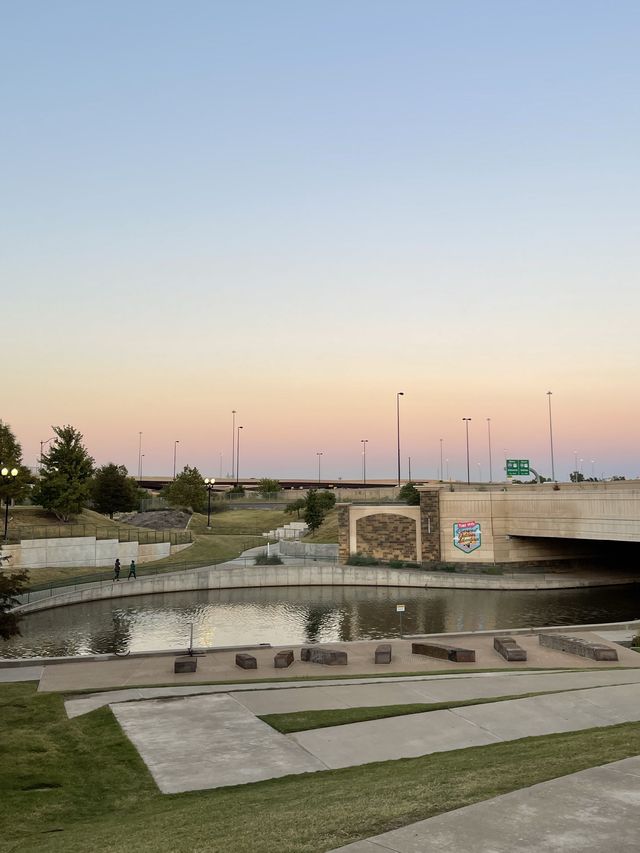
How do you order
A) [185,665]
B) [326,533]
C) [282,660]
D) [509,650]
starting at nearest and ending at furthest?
[185,665]
[282,660]
[509,650]
[326,533]

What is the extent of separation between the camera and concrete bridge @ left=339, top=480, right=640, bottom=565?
59844 mm

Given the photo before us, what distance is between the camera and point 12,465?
6088cm

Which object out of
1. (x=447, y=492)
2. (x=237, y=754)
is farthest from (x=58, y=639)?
(x=447, y=492)

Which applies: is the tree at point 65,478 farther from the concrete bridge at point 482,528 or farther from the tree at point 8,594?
the tree at point 8,594

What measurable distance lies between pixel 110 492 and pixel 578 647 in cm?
7007

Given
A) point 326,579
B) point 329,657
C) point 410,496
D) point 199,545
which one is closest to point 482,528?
point 326,579

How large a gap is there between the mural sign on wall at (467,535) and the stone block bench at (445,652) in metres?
38.6

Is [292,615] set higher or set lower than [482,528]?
lower

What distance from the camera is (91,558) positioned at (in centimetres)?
5725

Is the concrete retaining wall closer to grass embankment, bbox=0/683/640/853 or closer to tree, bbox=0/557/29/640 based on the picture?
tree, bbox=0/557/29/640

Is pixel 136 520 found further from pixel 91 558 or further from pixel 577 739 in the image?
pixel 577 739

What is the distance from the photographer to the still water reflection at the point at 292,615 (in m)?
36.9

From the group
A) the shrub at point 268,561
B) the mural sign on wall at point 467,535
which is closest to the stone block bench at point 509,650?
the shrub at point 268,561

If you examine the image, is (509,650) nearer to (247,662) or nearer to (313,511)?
(247,662)
